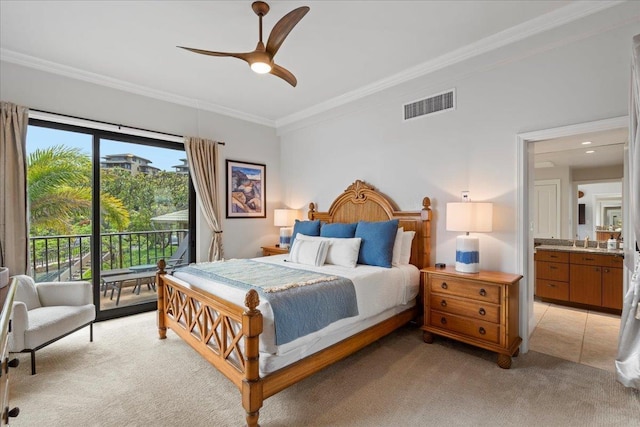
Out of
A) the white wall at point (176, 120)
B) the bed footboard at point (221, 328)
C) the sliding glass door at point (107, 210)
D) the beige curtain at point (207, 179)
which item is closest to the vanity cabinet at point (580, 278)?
the white wall at point (176, 120)

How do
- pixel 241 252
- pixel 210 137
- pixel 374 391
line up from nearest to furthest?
pixel 374 391 → pixel 210 137 → pixel 241 252

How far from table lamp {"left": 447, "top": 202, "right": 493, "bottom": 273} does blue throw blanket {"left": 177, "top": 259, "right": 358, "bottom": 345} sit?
3.82 ft

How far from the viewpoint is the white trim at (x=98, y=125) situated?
3328mm

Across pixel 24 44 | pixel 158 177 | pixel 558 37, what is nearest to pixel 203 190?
pixel 158 177

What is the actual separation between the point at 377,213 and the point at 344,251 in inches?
36.1

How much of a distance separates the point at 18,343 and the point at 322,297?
2.44m

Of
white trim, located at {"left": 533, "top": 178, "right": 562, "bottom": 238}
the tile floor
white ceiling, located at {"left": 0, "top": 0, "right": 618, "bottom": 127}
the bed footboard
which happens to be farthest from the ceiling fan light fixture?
white trim, located at {"left": 533, "top": 178, "right": 562, "bottom": 238}

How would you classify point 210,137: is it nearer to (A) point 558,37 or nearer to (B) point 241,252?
(B) point 241,252

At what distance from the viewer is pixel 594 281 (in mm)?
4168

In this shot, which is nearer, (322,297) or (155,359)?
(322,297)

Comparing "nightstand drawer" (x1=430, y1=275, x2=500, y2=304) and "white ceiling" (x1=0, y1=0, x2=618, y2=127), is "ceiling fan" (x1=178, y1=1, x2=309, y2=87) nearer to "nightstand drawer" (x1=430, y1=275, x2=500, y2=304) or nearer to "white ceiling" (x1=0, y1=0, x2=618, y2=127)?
"white ceiling" (x1=0, y1=0, x2=618, y2=127)

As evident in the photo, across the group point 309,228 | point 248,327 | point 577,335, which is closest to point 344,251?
point 309,228

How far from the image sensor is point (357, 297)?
266 centimetres

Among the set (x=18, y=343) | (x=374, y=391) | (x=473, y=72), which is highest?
(x=473, y=72)
